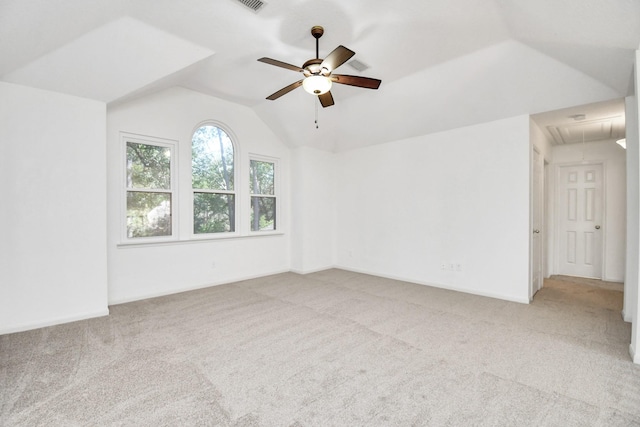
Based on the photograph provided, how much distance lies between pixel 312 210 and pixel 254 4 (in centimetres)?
392

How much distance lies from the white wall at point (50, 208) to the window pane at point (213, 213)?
4.66 feet

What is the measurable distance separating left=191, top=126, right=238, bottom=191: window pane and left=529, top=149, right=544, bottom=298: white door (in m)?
4.73

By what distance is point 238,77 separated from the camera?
416cm

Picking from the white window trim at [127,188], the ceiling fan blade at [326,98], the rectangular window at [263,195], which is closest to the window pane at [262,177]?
the rectangular window at [263,195]

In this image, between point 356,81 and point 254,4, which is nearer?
point 254,4

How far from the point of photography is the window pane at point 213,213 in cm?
484

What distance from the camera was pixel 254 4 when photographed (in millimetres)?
2641

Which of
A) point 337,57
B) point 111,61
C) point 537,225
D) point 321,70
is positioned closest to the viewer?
point 337,57

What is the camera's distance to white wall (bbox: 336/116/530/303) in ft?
13.4

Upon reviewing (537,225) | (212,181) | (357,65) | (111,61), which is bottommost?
(537,225)

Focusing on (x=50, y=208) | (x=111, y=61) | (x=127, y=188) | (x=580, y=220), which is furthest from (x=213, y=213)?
(x=580, y=220)

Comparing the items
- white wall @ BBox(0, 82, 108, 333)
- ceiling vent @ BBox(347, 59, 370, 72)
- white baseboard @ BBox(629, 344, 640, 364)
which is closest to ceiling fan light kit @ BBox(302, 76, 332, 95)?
ceiling vent @ BBox(347, 59, 370, 72)

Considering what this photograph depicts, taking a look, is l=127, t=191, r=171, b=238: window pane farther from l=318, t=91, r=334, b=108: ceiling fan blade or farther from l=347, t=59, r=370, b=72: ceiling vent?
l=347, t=59, r=370, b=72: ceiling vent

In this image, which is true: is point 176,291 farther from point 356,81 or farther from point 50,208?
point 356,81
